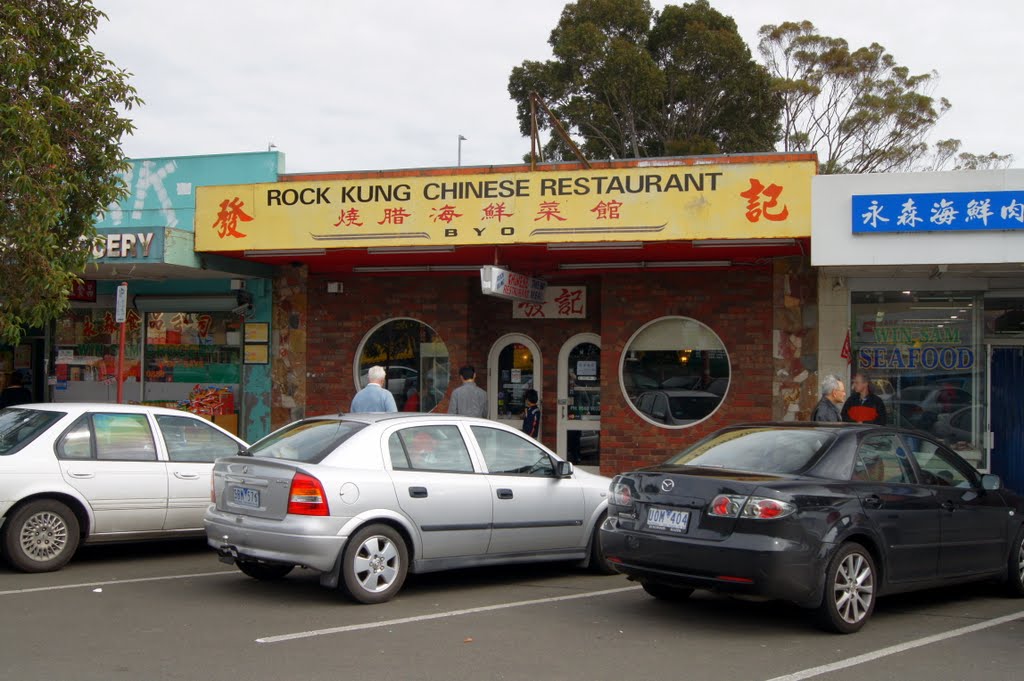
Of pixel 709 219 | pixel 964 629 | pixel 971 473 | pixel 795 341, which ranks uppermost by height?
pixel 709 219

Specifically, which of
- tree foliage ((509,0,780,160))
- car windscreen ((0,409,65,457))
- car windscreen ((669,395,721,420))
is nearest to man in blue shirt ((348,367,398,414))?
car windscreen ((0,409,65,457))

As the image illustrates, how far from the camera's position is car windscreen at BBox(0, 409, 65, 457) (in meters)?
9.04

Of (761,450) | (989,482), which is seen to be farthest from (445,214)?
(989,482)

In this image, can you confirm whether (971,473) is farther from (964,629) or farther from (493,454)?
(493,454)

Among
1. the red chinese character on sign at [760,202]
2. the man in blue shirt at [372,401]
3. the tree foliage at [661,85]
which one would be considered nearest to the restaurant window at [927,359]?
the red chinese character on sign at [760,202]

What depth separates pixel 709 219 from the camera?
40.9 ft

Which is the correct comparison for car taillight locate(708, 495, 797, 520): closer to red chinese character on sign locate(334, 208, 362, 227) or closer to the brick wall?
the brick wall

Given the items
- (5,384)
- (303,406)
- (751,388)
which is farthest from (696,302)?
(5,384)

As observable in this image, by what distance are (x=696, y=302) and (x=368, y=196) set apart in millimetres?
4846

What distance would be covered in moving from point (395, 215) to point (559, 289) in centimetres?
348

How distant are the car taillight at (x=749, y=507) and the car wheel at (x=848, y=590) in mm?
508

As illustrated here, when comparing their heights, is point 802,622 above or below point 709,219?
below

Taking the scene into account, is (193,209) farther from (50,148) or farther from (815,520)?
(815,520)

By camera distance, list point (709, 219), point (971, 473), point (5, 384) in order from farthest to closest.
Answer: point (5, 384) → point (709, 219) → point (971, 473)
